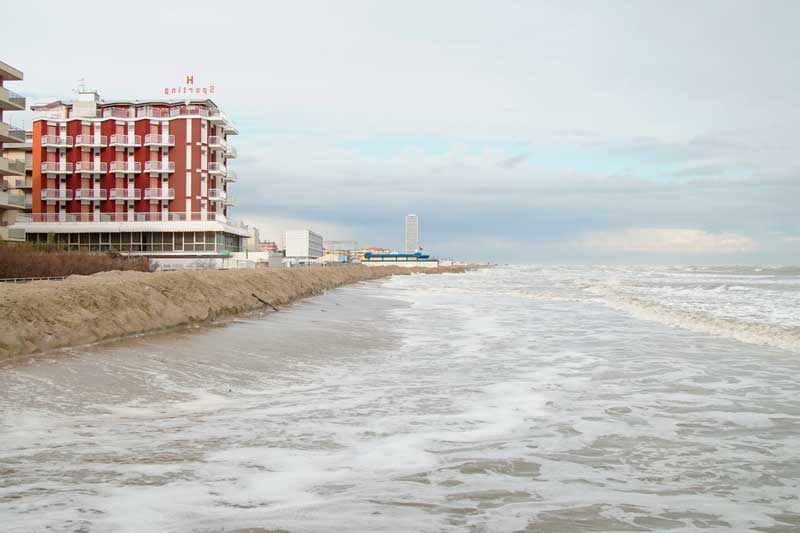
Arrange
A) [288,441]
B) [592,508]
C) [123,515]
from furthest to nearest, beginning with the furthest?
[288,441]
[592,508]
[123,515]

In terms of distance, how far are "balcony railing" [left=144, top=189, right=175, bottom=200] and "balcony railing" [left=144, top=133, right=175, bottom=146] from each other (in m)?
4.98

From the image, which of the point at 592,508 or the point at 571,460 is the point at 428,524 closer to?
the point at 592,508

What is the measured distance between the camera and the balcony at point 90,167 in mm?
69500

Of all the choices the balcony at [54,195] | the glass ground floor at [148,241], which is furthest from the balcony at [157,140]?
the balcony at [54,195]

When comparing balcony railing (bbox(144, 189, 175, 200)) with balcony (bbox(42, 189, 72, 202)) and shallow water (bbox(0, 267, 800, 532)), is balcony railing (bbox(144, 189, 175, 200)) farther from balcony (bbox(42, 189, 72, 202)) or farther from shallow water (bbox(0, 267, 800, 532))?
shallow water (bbox(0, 267, 800, 532))

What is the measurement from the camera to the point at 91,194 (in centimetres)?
6950

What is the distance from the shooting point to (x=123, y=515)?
4.49 meters

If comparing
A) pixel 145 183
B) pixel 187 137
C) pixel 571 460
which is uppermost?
pixel 187 137

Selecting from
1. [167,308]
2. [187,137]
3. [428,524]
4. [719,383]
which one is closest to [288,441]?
[428,524]

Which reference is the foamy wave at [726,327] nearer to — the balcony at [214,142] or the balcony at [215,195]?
the balcony at [215,195]

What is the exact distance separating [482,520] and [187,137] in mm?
70534

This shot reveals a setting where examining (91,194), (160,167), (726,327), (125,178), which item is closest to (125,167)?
(125,178)

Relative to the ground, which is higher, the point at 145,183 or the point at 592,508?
the point at 145,183

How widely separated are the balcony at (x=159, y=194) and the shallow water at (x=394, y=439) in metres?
59.7
